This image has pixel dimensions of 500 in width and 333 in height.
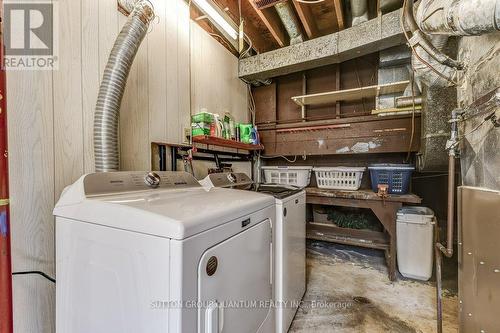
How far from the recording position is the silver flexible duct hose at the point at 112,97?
46.0 inches

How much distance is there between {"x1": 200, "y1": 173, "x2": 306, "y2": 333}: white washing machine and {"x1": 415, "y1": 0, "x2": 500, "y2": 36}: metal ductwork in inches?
44.0

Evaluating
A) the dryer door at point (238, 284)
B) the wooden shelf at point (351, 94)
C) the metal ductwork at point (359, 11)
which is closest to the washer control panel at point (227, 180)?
the dryer door at point (238, 284)

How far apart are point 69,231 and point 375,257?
3.06m

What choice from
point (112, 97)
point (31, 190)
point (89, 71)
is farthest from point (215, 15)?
point (31, 190)

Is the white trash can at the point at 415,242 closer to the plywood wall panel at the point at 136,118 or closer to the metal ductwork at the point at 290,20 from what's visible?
the metal ductwork at the point at 290,20

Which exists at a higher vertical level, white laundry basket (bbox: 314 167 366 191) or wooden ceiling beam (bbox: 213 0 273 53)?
wooden ceiling beam (bbox: 213 0 273 53)

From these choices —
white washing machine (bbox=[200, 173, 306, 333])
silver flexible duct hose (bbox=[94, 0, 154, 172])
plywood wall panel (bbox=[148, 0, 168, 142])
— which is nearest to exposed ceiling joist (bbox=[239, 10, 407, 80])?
plywood wall panel (bbox=[148, 0, 168, 142])

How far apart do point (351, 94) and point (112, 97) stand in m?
2.58

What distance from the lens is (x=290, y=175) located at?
9.60 feet

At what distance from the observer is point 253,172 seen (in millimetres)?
3334

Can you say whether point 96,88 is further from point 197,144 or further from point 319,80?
point 319,80

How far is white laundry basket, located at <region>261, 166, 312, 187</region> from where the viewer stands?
286 centimetres

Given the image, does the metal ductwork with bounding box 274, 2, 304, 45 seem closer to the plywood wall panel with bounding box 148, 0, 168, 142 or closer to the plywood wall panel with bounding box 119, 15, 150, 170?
the plywood wall panel with bounding box 148, 0, 168, 142

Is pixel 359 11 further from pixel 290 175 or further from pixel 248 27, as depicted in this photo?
pixel 290 175
